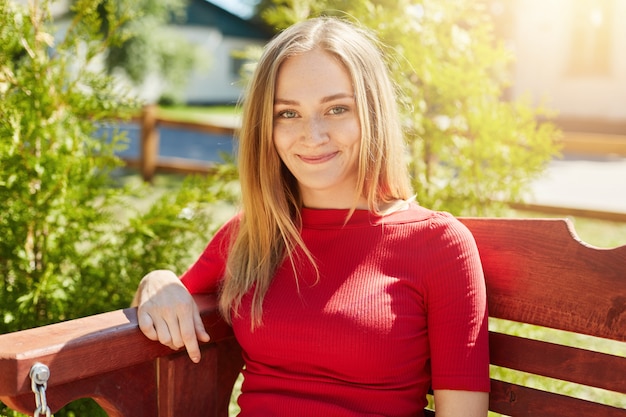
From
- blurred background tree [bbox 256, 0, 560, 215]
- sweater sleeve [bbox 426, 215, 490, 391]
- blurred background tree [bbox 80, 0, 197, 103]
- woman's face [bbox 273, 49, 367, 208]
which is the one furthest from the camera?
blurred background tree [bbox 80, 0, 197, 103]

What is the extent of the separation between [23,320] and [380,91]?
1.51 metres

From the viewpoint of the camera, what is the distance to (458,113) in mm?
3535

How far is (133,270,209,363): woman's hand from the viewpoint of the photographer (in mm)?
1947

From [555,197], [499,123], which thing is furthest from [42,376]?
[555,197]

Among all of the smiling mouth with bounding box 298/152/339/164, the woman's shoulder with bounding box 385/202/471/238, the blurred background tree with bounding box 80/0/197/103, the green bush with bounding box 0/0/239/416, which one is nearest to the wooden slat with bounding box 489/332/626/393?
the woman's shoulder with bounding box 385/202/471/238

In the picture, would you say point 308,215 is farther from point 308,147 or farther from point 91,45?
point 91,45

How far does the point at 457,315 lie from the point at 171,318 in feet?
2.34

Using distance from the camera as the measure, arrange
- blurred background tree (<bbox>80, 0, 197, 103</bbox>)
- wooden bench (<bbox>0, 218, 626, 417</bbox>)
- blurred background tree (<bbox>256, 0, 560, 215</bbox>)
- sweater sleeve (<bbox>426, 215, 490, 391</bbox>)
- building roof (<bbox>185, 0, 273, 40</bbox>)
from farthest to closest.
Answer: building roof (<bbox>185, 0, 273, 40</bbox>) → blurred background tree (<bbox>80, 0, 197, 103</bbox>) → blurred background tree (<bbox>256, 0, 560, 215</bbox>) → sweater sleeve (<bbox>426, 215, 490, 391</bbox>) → wooden bench (<bbox>0, 218, 626, 417</bbox>)

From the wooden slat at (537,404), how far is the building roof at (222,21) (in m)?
36.1

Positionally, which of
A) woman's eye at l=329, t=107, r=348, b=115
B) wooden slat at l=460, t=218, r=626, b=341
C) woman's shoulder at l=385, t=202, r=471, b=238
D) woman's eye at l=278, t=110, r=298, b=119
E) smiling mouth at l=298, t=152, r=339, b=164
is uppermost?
woman's eye at l=329, t=107, r=348, b=115

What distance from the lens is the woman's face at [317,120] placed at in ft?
6.77

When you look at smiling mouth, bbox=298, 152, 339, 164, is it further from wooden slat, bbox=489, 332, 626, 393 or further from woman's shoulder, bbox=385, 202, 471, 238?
wooden slat, bbox=489, 332, 626, 393

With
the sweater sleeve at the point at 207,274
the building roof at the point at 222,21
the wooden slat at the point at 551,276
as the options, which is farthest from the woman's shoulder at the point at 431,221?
the building roof at the point at 222,21

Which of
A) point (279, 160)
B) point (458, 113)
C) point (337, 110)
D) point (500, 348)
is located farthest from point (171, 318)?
point (458, 113)
